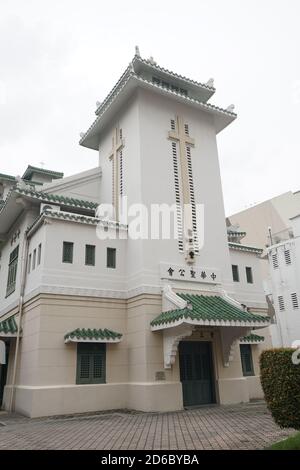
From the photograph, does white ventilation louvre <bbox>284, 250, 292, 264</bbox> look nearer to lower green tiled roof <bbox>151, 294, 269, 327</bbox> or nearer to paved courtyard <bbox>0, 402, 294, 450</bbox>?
lower green tiled roof <bbox>151, 294, 269, 327</bbox>

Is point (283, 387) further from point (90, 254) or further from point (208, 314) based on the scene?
point (90, 254)

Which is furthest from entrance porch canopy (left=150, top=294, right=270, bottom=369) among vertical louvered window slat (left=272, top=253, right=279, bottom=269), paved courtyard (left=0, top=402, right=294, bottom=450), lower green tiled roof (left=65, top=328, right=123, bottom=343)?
vertical louvered window slat (left=272, top=253, right=279, bottom=269)

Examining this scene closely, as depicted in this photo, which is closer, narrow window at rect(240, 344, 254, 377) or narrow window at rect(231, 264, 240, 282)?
narrow window at rect(240, 344, 254, 377)

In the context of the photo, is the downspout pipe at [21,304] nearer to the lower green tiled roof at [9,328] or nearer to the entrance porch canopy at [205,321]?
the lower green tiled roof at [9,328]

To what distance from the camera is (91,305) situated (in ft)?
46.8

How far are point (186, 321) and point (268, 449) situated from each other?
5.71m

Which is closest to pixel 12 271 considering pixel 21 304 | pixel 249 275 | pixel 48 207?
pixel 21 304

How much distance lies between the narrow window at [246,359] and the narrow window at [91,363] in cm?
688

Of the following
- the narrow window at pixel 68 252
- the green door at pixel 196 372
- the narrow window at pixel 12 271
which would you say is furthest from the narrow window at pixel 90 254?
the green door at pixel 196 372

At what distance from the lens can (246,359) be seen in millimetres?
17281

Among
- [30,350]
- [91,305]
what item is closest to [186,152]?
[91,305]

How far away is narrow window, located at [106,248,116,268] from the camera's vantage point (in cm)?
1527

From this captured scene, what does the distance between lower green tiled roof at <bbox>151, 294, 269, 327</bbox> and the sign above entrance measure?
82cm
